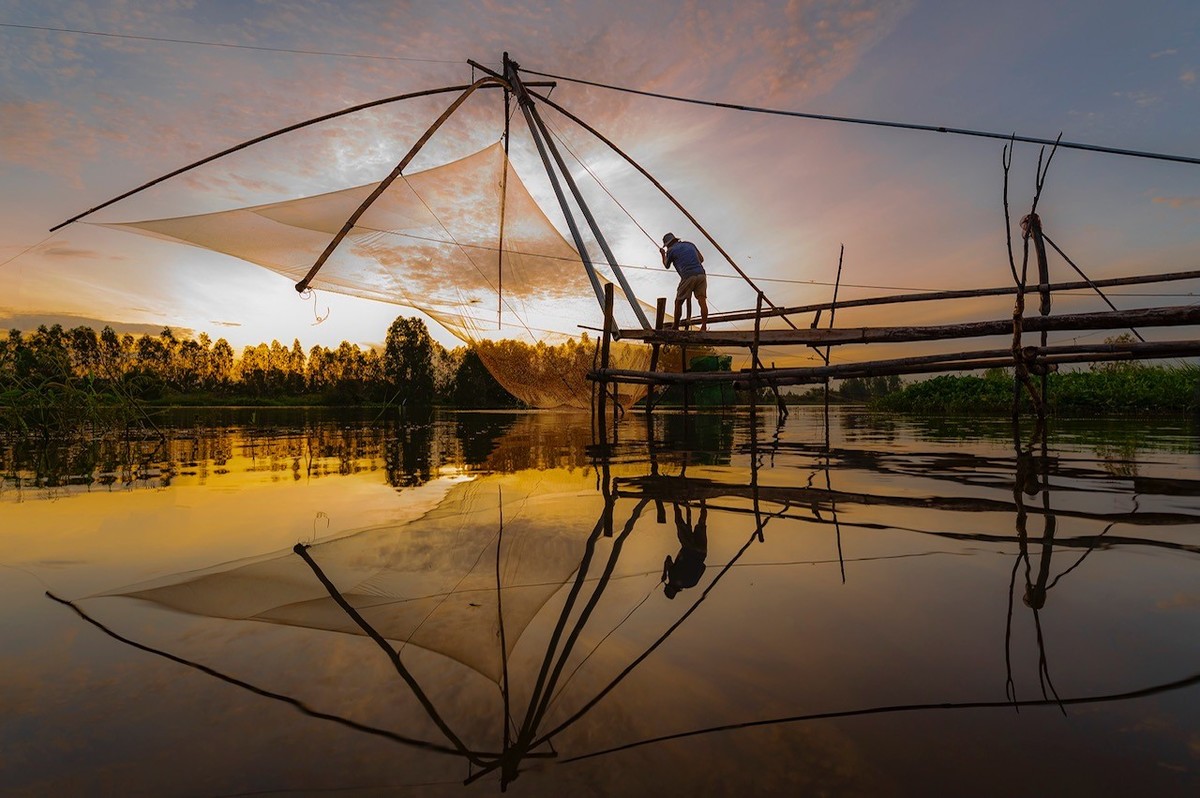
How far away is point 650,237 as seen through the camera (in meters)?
10.1

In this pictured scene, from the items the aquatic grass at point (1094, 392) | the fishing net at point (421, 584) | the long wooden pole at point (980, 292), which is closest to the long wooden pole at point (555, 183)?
the long wooden pole at point (980, 292)

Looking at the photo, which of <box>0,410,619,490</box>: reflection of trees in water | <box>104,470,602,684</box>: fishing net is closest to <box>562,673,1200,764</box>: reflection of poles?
<box>104,470,602,684</box>: fishing net

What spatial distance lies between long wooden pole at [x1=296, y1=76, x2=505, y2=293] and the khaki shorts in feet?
14.2

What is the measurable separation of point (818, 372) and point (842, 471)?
394cm

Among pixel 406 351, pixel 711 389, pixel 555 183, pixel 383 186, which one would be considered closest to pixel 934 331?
pixel 555 183

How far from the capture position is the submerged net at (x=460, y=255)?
747cm

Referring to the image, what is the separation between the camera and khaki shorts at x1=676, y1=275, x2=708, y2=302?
32.3ft

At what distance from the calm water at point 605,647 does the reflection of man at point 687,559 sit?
0.02 meters

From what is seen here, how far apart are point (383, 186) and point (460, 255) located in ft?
7.43

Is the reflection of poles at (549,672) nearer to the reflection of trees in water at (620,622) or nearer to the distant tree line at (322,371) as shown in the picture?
the reflection of trees in water at (620,622)

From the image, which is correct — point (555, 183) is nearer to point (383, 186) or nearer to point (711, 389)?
point (383, 186)

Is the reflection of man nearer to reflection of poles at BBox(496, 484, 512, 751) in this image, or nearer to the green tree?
reflection of poles at BBox(496, 484, 512, 751)

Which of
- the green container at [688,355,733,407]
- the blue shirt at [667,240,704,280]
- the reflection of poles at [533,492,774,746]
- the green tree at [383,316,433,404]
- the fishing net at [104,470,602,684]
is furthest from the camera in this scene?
the green tree at [383,316,433,404]

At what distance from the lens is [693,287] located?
10008 mm
